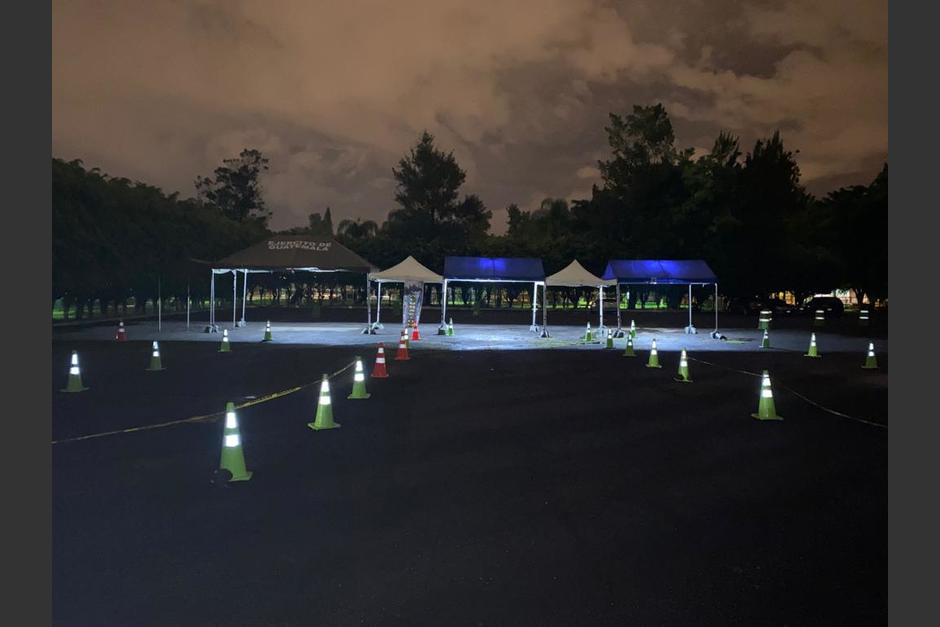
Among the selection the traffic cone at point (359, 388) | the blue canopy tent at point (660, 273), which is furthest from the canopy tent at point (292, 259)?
the traffic cone at point (359, 388)

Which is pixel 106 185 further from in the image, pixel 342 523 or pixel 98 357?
pixel 342 523

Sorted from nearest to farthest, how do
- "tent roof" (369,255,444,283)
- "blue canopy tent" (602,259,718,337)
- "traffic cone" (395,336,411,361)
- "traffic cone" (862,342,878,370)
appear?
1. "traffic cone" (862,342,878,370)
2. "traffic cone" (395,336,411,361)
3. "tent roof" (369,255,444,283)
4. "blue canopy tent" (602,259,718,337)

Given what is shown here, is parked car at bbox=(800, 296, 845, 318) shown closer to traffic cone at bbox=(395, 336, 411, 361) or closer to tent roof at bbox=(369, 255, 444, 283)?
tent roof at bbox=(369, 255, 444, 283)

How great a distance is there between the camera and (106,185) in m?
42.0

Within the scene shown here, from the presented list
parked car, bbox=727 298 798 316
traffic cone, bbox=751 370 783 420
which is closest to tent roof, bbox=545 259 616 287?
traffic cone, bbox=751 370 783 420

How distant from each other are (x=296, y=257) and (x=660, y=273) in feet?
53.5

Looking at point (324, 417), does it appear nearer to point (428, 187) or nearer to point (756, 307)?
point (756, 307)

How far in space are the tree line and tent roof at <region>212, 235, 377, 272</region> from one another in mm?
10939

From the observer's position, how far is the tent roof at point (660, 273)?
3088 cm

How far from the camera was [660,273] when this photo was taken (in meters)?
31.1

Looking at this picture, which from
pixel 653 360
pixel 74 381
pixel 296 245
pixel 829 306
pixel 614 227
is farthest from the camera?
pixel 614 227

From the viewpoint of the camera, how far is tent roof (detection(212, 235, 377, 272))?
101ft

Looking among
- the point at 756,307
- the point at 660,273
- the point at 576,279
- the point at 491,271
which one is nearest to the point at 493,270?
the point at 491,271

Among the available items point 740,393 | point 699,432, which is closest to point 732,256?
point 740,393
